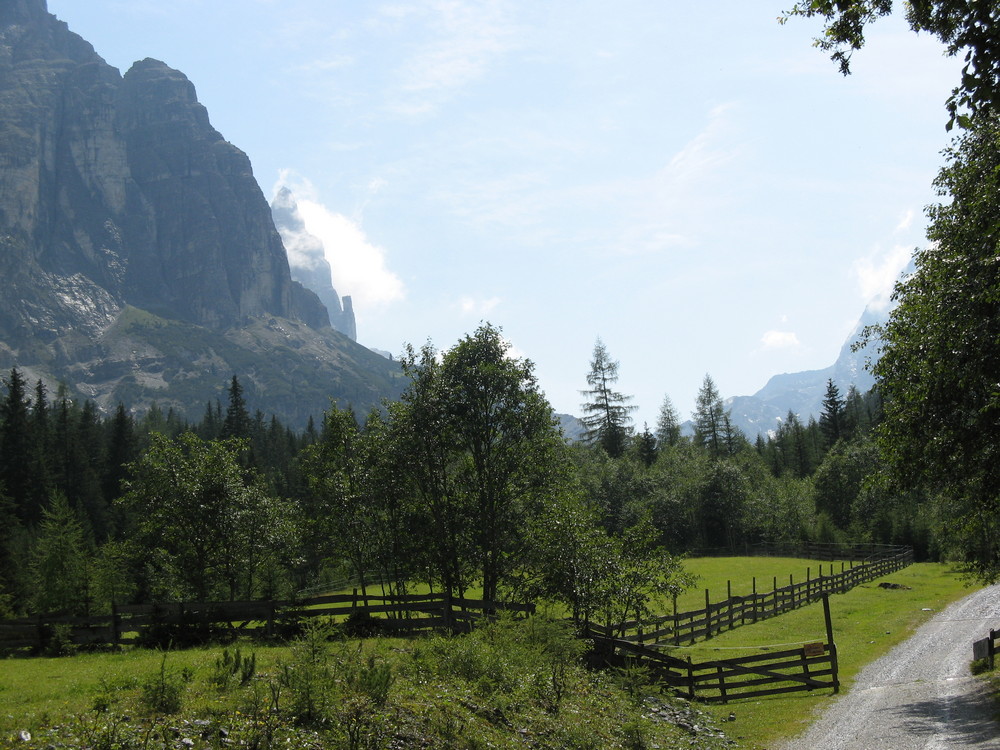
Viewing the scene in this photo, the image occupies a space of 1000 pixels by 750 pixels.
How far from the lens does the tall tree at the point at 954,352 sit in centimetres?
1573

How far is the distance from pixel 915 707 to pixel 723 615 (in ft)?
53.0

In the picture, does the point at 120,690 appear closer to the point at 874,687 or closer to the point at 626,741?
the point at 626,741

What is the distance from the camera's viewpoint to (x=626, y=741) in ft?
54.4

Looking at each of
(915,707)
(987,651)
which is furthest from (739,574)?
(915,707)

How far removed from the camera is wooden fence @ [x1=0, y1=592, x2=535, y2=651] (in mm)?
22906

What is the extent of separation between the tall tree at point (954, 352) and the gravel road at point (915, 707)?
4.87 m

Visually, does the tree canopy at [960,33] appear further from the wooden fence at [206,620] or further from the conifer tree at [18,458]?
the conifer tree at [18,458]

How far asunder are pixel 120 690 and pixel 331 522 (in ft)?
74.0

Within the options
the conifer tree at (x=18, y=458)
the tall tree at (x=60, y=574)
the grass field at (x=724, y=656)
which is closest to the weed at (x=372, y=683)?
the grass field at (x=724, y=656)

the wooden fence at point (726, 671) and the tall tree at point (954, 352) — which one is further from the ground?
the tall tree at point (954, 352)

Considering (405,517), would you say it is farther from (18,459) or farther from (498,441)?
(18,459)

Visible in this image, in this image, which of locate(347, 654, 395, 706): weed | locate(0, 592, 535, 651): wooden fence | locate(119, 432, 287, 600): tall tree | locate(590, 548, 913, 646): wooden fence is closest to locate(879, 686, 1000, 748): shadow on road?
locate(590, 548, 913, 646): wooden fence

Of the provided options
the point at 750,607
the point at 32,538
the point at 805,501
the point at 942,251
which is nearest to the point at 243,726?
the point at 942,251

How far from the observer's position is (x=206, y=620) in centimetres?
2523
